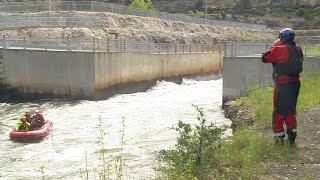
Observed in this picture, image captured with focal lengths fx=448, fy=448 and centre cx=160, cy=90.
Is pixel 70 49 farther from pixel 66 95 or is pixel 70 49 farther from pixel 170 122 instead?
pixel 170 122

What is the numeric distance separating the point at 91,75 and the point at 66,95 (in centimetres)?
205

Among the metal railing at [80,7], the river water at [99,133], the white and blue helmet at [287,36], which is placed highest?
the metal railing at [80,7]

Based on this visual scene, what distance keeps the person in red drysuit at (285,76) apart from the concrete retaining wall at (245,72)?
12.5m

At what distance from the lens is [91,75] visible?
2500 cm

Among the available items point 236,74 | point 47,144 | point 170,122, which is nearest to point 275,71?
point 47,144

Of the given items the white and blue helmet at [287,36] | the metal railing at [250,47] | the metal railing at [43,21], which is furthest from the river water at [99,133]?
the metal railing at [43,21]

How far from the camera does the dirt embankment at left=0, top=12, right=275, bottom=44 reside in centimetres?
3606

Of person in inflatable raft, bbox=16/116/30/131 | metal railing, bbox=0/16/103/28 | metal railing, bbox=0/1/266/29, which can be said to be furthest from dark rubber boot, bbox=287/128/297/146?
metal railing, bbox=0/1/266/29

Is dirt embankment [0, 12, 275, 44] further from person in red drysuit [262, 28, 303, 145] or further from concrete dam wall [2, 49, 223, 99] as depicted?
person in red drysuit [262, 28, 303, 145]

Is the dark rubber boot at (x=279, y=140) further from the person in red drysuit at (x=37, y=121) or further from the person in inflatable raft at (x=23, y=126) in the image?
the person in red drysuit at (x=37, y=121)

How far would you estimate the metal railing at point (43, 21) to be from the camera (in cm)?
3709

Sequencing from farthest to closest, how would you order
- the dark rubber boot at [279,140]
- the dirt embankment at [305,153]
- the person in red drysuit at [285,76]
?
the dark rubber boot at [279,140] → the person in red drysuit at [285,76] → the dirt embankment at [305,153]

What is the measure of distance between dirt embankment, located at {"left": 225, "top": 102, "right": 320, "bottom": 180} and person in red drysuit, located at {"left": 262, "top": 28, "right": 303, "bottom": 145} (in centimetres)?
48

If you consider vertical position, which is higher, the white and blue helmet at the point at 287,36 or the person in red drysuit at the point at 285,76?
the white and blue helmet at the point at 287,36
